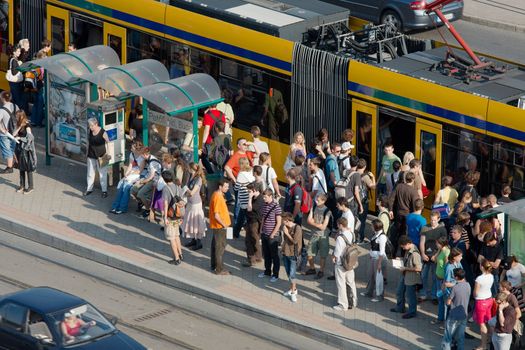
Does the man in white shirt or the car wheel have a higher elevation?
the man in white shirt

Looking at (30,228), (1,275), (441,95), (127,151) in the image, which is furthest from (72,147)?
(441,95)

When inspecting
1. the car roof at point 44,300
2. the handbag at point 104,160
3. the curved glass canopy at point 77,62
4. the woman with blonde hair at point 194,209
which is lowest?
the handbag at point 104,160

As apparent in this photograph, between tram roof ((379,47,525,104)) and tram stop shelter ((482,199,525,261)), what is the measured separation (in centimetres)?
349

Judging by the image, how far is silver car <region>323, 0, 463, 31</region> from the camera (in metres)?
33.9

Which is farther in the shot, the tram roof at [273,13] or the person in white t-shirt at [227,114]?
the tram roof at [273,13]

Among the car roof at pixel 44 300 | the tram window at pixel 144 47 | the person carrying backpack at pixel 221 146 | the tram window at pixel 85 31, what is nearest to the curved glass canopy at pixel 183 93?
the person carrying backpack at pixel 221 146

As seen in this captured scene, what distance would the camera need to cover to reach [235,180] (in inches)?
905

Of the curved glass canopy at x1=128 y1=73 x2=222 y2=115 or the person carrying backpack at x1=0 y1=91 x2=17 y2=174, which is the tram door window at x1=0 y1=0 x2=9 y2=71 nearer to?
the person carrying backpack at x1=0 y1=91 x2=17 y2=174

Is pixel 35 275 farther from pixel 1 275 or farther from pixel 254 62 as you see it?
pixel 254 62

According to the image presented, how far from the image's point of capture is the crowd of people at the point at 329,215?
757 inches

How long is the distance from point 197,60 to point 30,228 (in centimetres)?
518

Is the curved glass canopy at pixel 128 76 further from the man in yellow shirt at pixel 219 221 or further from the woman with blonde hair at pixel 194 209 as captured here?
the man in yellow shirt at pixel 219 221

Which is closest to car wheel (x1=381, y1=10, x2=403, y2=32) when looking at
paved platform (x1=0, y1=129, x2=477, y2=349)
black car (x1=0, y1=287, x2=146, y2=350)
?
paved platform (x1=0, y1=129, x2=477, y2=349)

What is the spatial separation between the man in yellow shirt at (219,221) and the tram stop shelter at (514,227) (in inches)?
160
